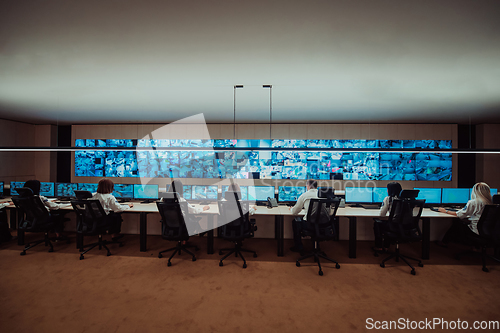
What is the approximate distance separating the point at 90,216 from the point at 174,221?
55.6 inches

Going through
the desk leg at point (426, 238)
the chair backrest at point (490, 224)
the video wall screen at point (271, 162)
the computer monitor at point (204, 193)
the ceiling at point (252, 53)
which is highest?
the ceiling at point (252, 53)

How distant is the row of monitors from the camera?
397cm

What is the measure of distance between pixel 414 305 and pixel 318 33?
116 inches

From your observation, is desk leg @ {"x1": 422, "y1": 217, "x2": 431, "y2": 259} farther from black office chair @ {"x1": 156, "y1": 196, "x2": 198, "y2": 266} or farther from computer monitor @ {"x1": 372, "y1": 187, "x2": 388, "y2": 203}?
black office chair @ {"x1": 156, "y1": 196, "x2": 198, "y2": 266}

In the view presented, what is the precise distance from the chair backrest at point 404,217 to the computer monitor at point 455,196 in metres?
1.49

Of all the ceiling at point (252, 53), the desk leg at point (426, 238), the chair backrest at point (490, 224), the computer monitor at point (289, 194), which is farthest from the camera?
the computer monitor at point (289, 194)

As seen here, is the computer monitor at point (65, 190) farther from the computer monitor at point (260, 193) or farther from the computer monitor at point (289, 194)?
the computer monitor at point (289, 194)

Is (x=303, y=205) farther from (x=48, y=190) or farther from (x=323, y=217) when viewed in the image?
(x=48, y=190)

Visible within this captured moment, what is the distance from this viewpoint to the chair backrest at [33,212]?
11.6 ft

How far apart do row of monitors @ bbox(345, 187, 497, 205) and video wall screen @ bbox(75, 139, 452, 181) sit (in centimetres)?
153

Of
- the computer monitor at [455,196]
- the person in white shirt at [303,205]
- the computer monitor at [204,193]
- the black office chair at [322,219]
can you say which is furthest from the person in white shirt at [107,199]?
the computer monitor at [455,196]

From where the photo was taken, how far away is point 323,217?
314cm

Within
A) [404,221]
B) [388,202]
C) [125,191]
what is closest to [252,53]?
[388,202]

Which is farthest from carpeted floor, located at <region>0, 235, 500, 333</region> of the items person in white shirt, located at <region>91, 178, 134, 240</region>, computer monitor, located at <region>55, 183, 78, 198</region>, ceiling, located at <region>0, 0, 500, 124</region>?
ceiling, located at <region>0, 0, 500, 124</region>
